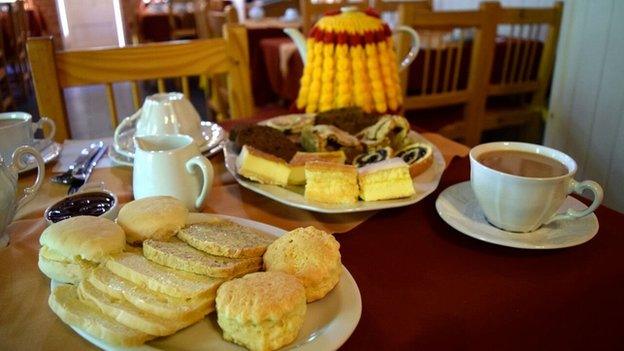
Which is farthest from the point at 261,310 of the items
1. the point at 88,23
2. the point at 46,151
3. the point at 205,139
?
the point at 88,23

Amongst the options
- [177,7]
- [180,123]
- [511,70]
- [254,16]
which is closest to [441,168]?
[180,123]

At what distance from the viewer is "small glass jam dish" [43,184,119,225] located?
0.69 meters

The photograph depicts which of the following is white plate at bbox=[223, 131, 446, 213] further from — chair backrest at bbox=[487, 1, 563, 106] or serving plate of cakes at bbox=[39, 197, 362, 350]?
chair backrest at bbox=[487, 1, 563, 106]

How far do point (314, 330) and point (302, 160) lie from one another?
0.37 metres

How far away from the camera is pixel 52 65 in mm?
1199

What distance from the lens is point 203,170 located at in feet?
2.36

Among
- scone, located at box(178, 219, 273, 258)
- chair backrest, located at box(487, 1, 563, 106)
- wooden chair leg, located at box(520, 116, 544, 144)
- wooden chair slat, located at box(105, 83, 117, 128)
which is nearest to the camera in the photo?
scone, located at box(178, 219, 273, 258)

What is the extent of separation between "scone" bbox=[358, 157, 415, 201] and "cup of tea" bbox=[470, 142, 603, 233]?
10 cm

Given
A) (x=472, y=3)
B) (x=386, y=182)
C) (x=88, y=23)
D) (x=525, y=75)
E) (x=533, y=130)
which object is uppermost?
(x=472, y=3)

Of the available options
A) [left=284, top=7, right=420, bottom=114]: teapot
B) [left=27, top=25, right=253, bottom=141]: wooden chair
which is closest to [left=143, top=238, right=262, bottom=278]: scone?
[left=284, top=7, right=420, bottom=114]: teapot

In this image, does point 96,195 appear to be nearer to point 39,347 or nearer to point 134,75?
point 39,347

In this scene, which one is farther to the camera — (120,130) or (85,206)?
(120,130)

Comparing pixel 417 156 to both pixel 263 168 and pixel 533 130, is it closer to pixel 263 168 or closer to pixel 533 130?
pixel 263 168

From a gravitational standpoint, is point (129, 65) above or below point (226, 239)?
above
